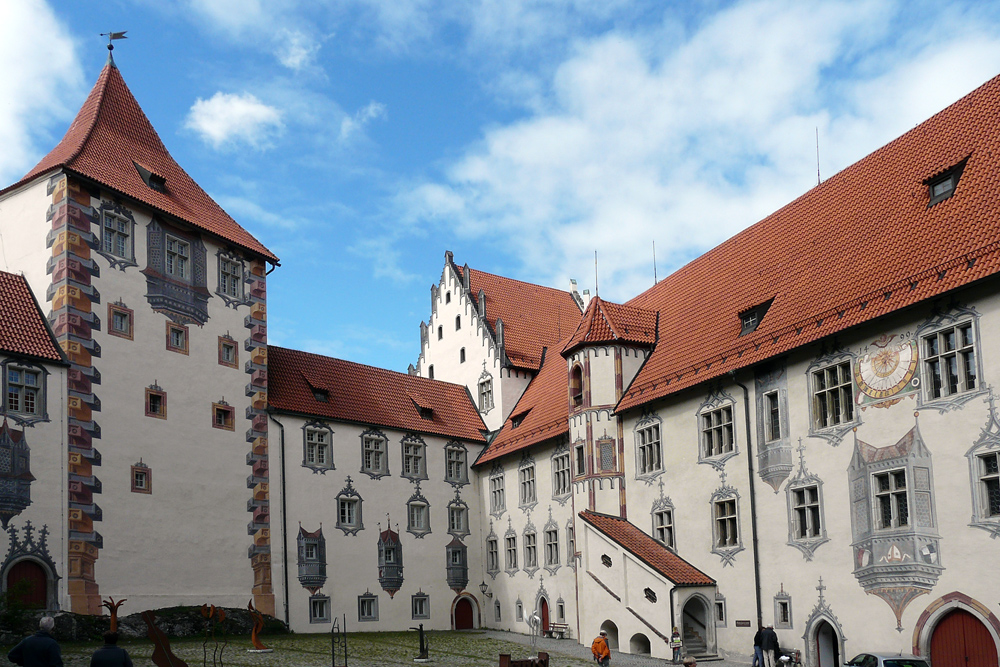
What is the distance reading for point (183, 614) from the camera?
31.1 m

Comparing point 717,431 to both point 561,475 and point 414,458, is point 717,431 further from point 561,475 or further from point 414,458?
point 414,458

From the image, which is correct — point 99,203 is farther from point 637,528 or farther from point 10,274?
point 637,528

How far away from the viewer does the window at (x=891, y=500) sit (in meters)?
22.0

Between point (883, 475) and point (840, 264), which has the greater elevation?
point (840, 264)

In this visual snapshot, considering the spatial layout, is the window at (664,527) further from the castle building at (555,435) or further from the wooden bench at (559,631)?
the wooden bench at (559,631)

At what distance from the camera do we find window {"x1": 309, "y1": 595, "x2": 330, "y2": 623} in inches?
1405

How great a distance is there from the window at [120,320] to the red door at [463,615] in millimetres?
16774

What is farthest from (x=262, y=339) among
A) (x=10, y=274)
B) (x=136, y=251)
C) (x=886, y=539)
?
(x=886, y=539)

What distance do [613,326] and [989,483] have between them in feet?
48.2

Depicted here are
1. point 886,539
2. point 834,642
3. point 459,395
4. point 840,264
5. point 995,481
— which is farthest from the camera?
point 459,395

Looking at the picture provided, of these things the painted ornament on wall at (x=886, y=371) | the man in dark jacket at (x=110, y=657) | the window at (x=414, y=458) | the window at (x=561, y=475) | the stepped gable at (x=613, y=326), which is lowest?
the man in dark jacket at (x=110, y=657)

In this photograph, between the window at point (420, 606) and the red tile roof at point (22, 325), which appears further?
the window at point (420, 606)

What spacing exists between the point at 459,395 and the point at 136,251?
54.8 feet

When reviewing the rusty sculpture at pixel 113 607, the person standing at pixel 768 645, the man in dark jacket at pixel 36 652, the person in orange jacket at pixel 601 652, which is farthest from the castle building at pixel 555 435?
the man in dark jacket at pixel 36 652
